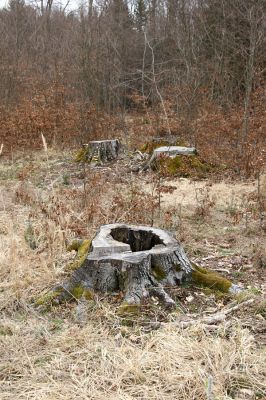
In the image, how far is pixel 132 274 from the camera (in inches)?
142

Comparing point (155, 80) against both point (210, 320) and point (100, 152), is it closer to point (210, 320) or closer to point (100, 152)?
point (100, 152)

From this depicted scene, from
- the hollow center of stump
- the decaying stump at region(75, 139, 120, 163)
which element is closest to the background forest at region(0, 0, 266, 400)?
the decaying stump at region(75, 139, 120, 163)

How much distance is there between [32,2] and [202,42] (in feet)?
44.4

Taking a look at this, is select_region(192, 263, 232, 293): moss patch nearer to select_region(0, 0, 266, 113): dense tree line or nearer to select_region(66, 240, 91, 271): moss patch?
select_region(66, 240, 91, 271): moss patch

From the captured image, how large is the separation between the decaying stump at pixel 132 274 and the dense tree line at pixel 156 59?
9101mm

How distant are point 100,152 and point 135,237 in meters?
6.39

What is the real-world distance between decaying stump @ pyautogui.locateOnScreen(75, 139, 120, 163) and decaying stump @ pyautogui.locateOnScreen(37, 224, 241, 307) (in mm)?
6567

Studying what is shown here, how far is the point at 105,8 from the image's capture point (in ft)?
64.2

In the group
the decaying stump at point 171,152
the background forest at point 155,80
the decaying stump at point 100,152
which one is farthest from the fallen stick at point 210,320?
the decaying stump at point 100,152

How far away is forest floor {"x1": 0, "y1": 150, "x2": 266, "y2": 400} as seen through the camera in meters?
2.65

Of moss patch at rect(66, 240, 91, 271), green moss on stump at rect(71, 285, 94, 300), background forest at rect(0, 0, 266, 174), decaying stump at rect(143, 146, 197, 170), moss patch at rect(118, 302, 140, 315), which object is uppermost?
background forest at rect(0, 0, 266, 174)

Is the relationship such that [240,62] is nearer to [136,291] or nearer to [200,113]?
[200,113]

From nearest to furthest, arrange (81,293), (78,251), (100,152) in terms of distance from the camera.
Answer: (81,293)
(78,251)
(100,152)

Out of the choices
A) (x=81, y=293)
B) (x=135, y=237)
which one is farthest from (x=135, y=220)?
(x=81, y=293)
